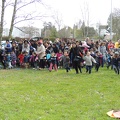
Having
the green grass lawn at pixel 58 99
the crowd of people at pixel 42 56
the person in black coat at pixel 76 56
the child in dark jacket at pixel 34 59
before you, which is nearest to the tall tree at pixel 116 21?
the crowd of people at pixel 42 56

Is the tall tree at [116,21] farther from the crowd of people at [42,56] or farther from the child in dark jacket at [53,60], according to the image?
the child in dark jacket at [53,60]

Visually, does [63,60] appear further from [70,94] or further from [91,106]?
[91,106]

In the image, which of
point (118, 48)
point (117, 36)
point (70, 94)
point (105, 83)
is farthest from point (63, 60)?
point (117, 36)

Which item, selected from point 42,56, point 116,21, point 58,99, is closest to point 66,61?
point 42,56

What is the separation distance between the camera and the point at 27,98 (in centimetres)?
866

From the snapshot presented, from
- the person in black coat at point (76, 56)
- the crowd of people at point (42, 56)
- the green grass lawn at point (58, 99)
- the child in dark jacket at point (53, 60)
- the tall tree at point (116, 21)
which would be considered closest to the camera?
the green grass lawn at point (58, 99)

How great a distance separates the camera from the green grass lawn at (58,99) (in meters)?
6.88

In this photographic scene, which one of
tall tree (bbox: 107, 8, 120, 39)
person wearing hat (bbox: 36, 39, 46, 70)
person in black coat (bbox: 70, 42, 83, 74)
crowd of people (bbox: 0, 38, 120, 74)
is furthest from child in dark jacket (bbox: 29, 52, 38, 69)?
tall tree (bbox: 107, 8, 120, 39)

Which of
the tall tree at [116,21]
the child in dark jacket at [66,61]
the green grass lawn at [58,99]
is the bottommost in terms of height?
the green grass lawn at [58,99]

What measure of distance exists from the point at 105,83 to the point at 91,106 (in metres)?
4.01

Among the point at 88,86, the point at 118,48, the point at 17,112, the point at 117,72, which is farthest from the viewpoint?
the point at 118,48

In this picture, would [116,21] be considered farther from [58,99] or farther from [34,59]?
[58,99]

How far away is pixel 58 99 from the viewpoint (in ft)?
28.3

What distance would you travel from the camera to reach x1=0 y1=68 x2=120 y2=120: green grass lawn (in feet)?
22.6
